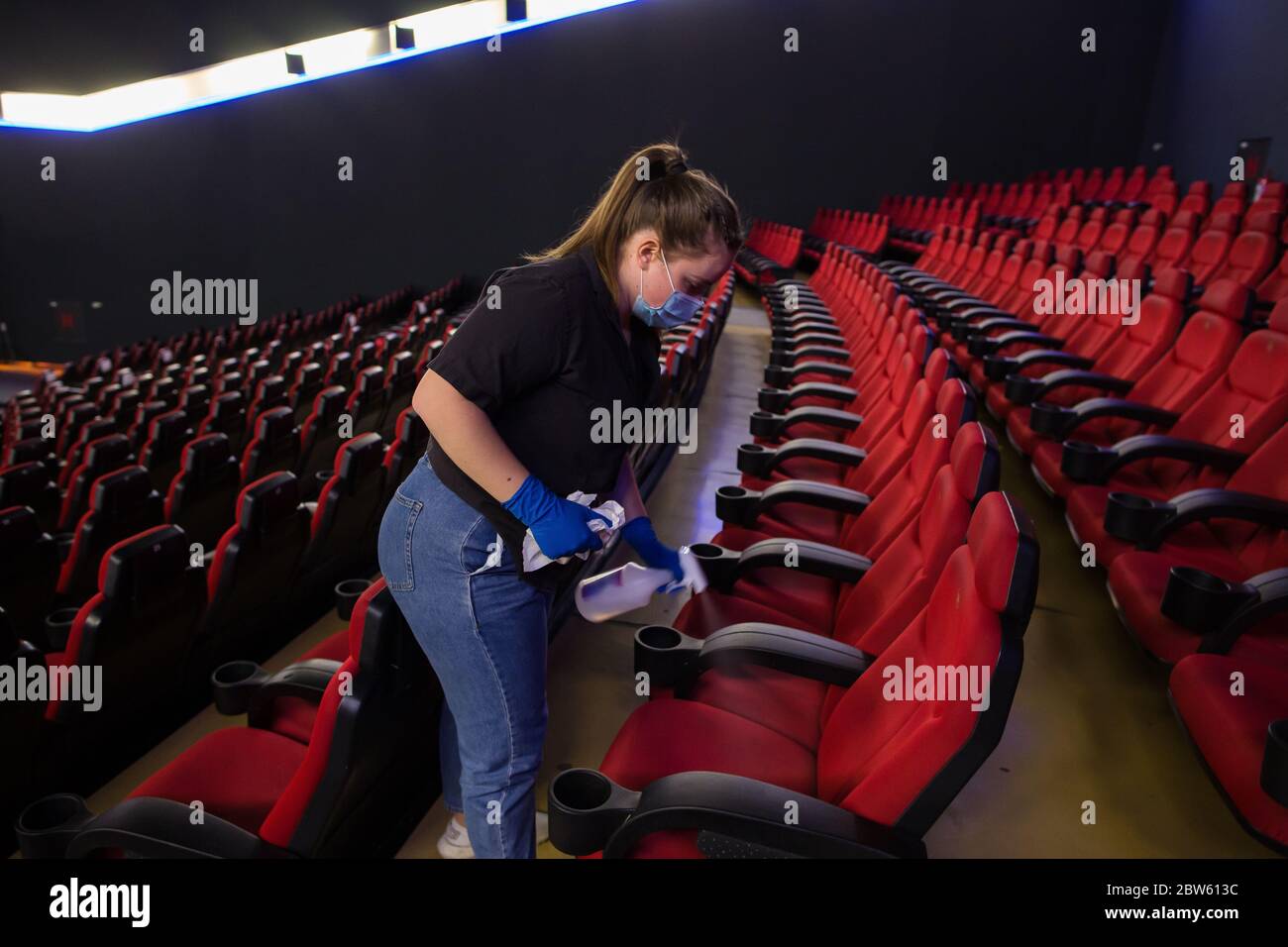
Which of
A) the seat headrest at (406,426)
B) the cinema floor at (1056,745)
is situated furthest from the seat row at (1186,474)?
the seat headrest at (406,426)

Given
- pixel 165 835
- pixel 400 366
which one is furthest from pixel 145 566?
pixel 400 366

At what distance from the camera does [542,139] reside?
972 centimetres

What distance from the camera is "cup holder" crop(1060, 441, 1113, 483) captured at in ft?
6.14

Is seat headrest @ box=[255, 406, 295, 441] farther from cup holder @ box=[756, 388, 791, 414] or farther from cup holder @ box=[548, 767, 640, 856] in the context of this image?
cup holder @ box=[548, 767, 640, 856]

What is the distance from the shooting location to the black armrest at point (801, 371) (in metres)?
2.89

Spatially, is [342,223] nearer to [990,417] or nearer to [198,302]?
[198,302]

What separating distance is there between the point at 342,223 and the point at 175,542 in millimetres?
9975

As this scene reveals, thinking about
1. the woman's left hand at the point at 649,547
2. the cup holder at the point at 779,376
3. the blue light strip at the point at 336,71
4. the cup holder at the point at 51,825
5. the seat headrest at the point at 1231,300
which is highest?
the blue light strip at the point at 336,71

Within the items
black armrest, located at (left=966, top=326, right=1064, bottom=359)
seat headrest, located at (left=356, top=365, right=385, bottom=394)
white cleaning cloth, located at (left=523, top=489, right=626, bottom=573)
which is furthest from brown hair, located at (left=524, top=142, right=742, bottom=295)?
seat headrest, located at (left=356, top=365, right=385, bottom=394)

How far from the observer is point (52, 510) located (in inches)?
101

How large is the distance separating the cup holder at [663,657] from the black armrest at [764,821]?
12.2 inches

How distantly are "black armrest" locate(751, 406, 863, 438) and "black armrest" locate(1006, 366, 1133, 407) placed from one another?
1.82ft

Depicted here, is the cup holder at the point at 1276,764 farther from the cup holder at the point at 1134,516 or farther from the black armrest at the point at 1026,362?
the black armrest at the point at 1026,362

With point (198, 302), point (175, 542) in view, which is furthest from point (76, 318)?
point (175, 542)
